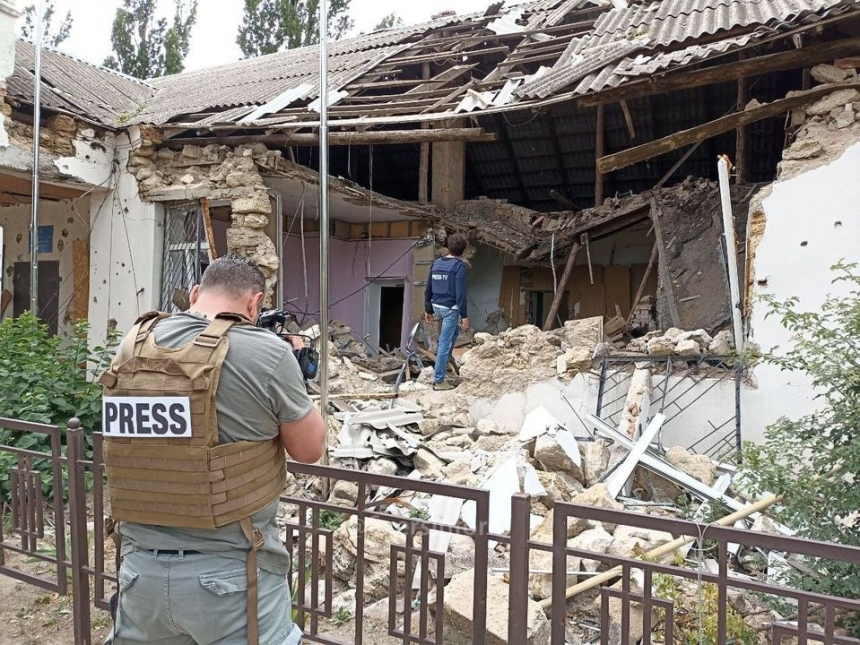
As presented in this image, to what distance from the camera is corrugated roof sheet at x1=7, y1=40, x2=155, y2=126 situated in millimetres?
7816

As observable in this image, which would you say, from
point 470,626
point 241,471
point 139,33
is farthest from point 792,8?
point 139,33

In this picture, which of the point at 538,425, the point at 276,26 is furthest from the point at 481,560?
the point at 276,26

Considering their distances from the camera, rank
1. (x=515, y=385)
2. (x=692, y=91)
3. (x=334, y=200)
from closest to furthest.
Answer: (x=515, y=385) < (x=692, y=91) < (x=334, y=200)

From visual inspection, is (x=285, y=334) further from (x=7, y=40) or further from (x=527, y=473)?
(x=7, y=40)

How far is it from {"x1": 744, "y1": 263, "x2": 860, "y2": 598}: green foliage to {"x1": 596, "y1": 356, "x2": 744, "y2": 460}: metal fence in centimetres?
216

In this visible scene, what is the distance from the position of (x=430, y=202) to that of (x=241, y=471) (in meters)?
9.46

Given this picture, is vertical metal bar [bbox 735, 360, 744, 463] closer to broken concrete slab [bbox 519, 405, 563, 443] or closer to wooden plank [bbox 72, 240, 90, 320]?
broken concrete slab [bbox 519, 405, 563, 443]

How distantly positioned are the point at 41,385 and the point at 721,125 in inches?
254

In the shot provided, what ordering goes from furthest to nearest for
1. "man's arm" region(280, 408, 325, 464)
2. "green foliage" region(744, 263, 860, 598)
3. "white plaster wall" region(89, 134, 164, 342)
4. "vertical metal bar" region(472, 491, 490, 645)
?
"white plaster wall" region(89, 134, 164, 342) < "green foliage" region(744, 263, 860, 598) < "vertical metal bar" region(472, 491, 490, 645) < "man's arm" region(280, 408, 325, 464)

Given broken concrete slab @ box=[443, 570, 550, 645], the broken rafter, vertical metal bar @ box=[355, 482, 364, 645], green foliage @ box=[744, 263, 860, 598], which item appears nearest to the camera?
vertical metal bar @ box=[355, 482, 364, 645]

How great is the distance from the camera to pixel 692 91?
8.84m

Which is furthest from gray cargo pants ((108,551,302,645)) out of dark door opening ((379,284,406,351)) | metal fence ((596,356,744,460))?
dark door opening ((379,284,406,351))

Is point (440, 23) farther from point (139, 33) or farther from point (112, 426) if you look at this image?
point (139, 33)

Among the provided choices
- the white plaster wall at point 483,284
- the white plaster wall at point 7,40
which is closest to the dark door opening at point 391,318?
the white plaster wall at point 483,284
